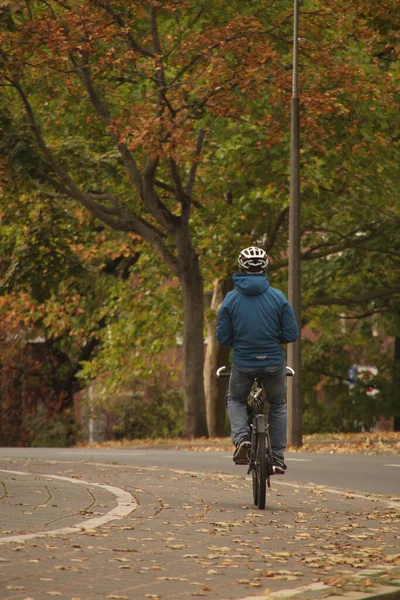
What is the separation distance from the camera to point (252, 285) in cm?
1112

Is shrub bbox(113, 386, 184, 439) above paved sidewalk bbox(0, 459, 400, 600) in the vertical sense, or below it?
above

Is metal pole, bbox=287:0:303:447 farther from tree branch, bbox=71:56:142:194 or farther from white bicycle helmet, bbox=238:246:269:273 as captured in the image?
white bicycle helmet, bbox=238:246:269:273

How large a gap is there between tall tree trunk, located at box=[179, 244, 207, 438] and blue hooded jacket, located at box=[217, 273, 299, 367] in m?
15.9

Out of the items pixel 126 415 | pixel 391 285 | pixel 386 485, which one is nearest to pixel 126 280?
pixel 126 415

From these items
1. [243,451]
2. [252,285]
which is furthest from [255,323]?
[243,451]

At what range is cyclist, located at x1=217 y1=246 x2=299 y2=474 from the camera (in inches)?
436

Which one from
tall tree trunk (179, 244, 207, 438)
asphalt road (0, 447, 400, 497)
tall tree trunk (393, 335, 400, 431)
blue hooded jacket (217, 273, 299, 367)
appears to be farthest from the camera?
tall tree trunk (393, 335, 400, 431)

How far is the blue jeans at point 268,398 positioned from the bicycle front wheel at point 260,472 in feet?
0.98

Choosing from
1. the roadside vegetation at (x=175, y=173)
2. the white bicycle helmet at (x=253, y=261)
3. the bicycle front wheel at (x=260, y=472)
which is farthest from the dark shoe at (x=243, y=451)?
the roadside vegetation at (x=175, y=173)

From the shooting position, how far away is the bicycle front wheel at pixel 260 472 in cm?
1060

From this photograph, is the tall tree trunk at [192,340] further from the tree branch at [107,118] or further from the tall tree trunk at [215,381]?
the tall tree trunk at [215,381]

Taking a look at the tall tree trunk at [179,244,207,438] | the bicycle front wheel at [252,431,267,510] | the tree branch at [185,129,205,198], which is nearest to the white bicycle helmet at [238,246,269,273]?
the bicycle front wheel at [252,431,267,510]

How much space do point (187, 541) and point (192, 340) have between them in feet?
61.8

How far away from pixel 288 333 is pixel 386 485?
322 cm
